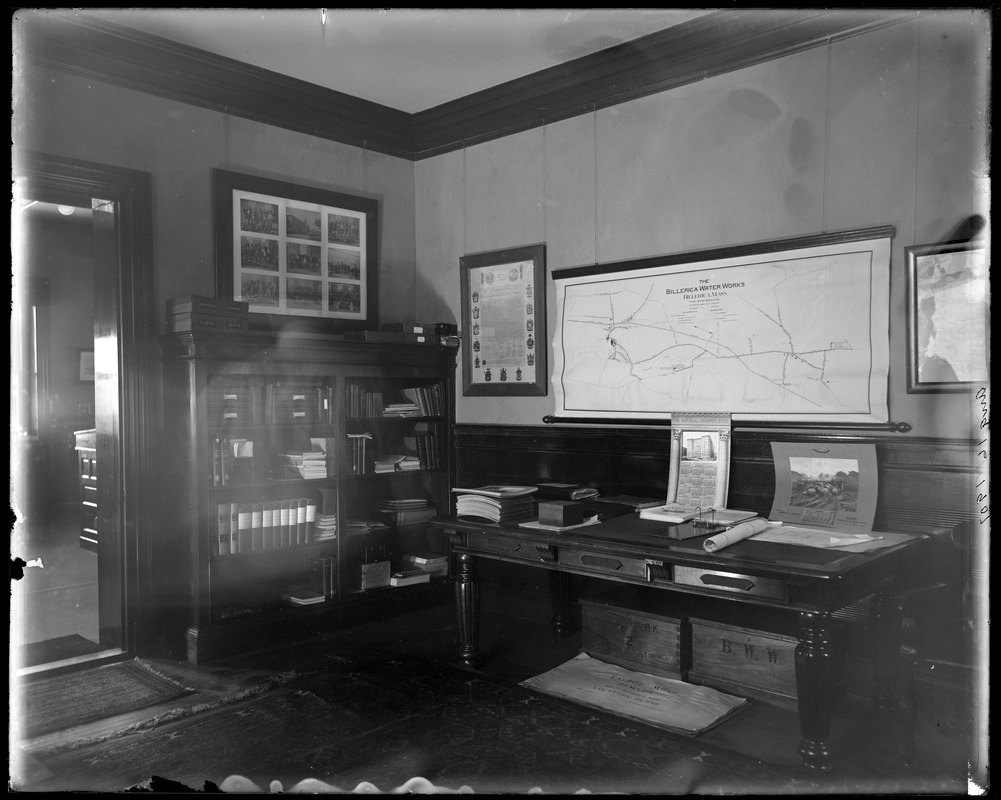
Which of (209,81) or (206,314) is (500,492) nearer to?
(206,314)

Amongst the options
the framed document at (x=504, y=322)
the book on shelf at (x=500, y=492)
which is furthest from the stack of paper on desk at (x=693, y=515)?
the framed document at (x=504, y=322)

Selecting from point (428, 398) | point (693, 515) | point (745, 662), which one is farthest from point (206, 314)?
point (745, 662)

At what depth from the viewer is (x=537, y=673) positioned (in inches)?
156

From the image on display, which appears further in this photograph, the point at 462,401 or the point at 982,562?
the point at 462,401

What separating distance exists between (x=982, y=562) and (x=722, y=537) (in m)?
1.11

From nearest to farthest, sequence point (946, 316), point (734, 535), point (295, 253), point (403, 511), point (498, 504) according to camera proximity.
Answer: point (734, 535)
point (946, 316)
point (498, 504)
point (295, 253)
point (403, 511)

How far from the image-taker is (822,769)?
2850 mm

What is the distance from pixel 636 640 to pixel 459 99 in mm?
3446

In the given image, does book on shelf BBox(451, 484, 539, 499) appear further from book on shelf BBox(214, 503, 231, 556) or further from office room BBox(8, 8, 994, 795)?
book on shelf BBox(214, 503, 231, 556)

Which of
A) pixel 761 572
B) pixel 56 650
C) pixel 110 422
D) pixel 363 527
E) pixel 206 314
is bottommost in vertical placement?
pixel 56 650

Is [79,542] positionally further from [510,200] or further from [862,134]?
[862,134]

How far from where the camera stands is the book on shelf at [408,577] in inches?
198

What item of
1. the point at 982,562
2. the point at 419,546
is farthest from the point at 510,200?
the point at 982,562

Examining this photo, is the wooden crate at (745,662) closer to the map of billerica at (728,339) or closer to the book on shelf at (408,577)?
the map of billerica at (728,339)
